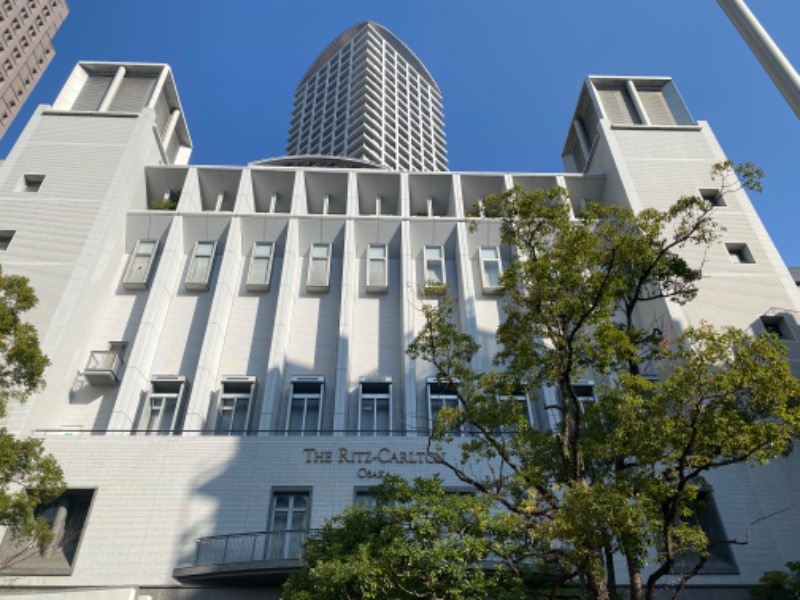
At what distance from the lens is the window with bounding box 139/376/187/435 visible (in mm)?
21328

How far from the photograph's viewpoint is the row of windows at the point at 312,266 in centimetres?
2584

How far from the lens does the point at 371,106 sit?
7594 cm

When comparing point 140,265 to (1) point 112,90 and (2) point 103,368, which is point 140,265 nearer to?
(2) point 103,368

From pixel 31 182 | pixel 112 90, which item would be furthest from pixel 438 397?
pixel 112 90

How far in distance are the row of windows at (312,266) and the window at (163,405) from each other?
16.1 feet

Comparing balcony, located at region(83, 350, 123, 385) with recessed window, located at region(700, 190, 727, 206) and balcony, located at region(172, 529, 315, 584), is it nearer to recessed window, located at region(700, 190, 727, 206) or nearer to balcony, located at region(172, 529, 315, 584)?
balcony, located at region(172, 529, 315, 584)

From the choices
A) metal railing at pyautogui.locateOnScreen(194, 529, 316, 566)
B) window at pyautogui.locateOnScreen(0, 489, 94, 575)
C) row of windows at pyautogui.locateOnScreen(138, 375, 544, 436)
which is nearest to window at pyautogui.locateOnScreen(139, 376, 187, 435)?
row of windows at pyautogui.locateOnScreen(138, 375, 544, 436)

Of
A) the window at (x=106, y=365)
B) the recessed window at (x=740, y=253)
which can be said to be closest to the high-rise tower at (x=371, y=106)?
the recessed window at (x=740, y=253)

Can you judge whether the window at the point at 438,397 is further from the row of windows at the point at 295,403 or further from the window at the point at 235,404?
the window at the point at 235,404

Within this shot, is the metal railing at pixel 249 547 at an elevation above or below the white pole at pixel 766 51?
below

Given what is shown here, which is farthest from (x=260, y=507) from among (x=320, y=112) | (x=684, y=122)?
(x=320, y=112)

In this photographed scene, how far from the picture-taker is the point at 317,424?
21.7m

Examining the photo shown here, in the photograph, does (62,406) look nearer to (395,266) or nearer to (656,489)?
(395,266)

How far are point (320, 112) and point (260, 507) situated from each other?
71.5m
